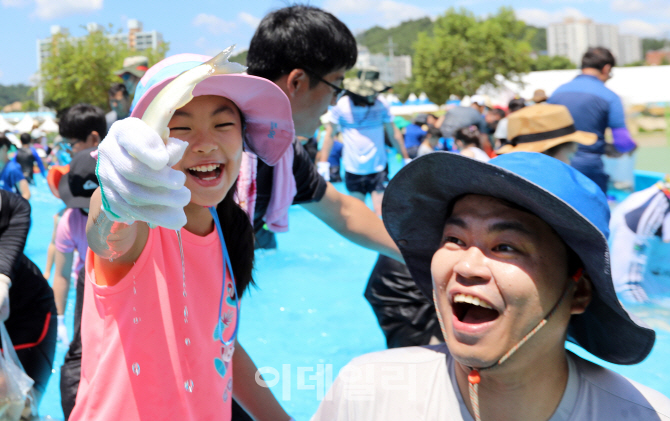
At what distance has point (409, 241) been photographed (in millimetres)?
1945

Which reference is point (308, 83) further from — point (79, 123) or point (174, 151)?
point (79, 123)

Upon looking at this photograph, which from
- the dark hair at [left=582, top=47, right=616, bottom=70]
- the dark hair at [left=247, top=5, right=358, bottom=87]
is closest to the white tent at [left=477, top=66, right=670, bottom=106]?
the dark hair at [left=582, top=47, right=616, bottom=70]

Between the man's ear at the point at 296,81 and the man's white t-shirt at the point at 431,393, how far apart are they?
4.50 ft

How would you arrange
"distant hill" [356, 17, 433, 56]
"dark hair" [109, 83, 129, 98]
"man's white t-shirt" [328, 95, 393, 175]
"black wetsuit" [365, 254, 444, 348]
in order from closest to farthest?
1. "black wetsuit" [365, 254, 444, 348]
2. "dark hair" [109, 83, 129, 98]
3. "man's white t-shirt" [328, 95, 393, 175]
4. "distant hill" [356, 17, 433, 56]

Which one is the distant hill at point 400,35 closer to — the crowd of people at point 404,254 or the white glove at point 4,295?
the white glove at point 4,295

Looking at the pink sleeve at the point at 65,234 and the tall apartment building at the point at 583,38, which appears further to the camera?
the tall apartment building at the point at 583,38

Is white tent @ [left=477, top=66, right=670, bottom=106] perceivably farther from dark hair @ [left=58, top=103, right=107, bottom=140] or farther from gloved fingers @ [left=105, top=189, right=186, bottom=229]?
gloved fingers @ [left=105, top=189, right=186, bottom=229]

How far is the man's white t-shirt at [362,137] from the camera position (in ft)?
26.4

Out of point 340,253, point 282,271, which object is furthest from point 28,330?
point 340,253

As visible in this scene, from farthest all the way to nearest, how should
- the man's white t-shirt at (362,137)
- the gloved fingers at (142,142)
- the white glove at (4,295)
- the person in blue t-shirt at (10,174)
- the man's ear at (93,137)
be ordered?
the person in blue t-shirt at (10,174) → the man's white t-shirt at (362,137) → the man's ear at (93,137) → the white glove at (4,295) → the gloved fingers at (142,142)

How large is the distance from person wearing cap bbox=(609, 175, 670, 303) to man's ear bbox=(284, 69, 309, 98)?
2.80m

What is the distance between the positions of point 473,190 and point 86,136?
3674 mm

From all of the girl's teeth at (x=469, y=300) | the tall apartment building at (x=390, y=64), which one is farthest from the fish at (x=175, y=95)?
the tall apartment building at (x=390, y=64)

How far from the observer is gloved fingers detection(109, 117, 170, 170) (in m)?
1.08
